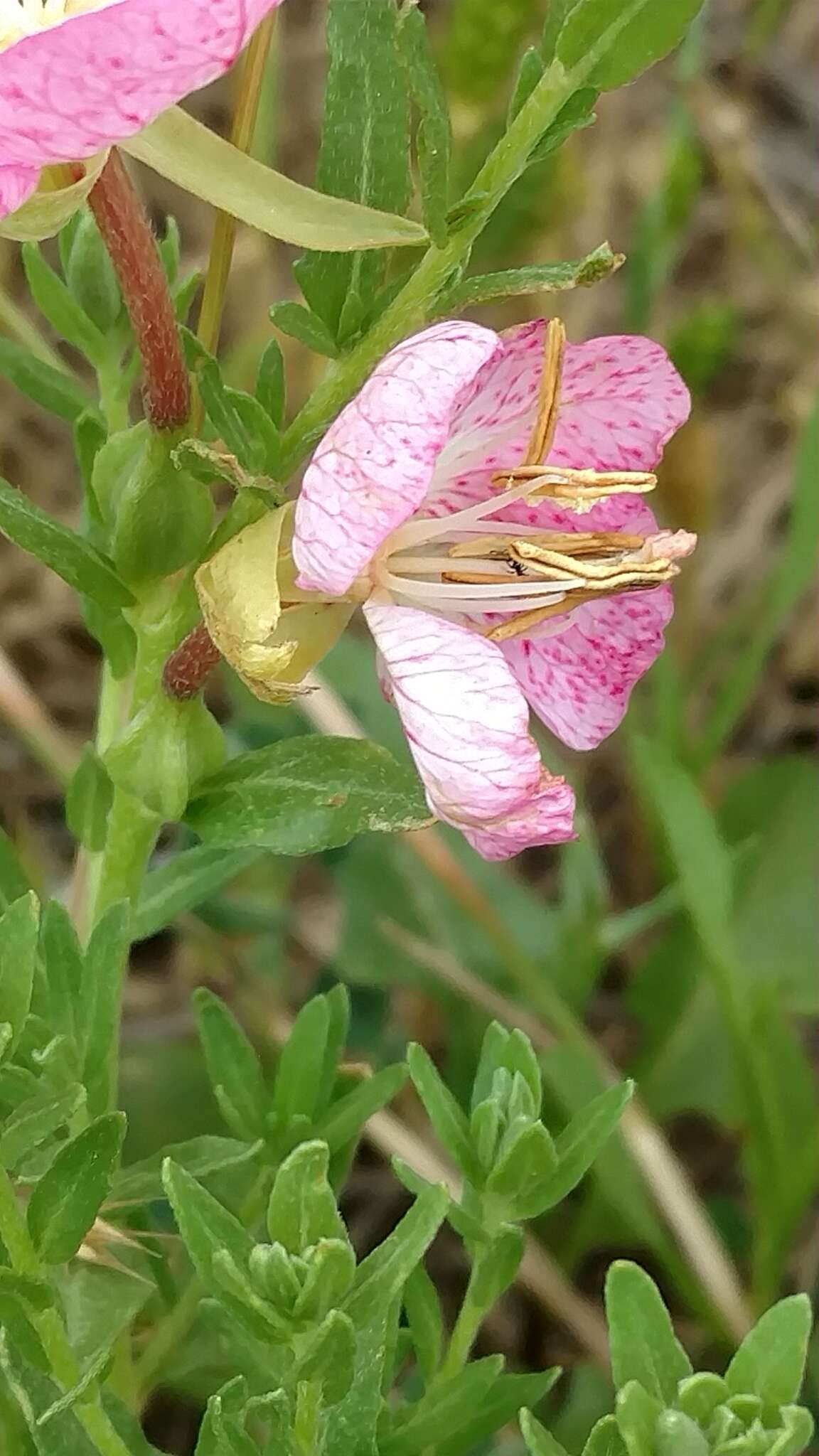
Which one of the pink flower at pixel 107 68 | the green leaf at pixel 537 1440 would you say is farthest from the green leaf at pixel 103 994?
the pink flower at pixel 107 68

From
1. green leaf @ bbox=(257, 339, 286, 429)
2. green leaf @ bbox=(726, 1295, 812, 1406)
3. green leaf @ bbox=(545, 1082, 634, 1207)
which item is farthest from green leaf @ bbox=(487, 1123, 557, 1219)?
green leaf @ bbox=(257, 339, 286, 429)

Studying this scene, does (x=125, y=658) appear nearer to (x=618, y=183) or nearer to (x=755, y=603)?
(x=755, y=603)

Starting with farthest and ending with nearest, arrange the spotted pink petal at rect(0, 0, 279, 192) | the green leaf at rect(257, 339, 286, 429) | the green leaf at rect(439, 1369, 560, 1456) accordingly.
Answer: the green leaf at rect(439, 1369, 560, 1456) → the green leaf at rect(257, 339, 286, 429) → the spotted pink petal at rect(0, 0, 279, 192)

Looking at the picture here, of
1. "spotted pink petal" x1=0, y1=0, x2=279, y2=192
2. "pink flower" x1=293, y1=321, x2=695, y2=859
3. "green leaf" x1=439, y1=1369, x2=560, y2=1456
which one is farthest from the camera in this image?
"green leaf" x1=439, y1=1369, x2=560, y2=1456

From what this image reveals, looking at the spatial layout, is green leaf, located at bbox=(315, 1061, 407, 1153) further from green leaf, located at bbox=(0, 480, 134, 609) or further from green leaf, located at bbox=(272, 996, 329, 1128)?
green leaf, located at bbox=(0, 480, 134, 609)

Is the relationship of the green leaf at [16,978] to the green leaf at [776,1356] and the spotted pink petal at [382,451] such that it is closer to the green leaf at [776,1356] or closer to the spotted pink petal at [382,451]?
the spotted pink petal at [382,451]
